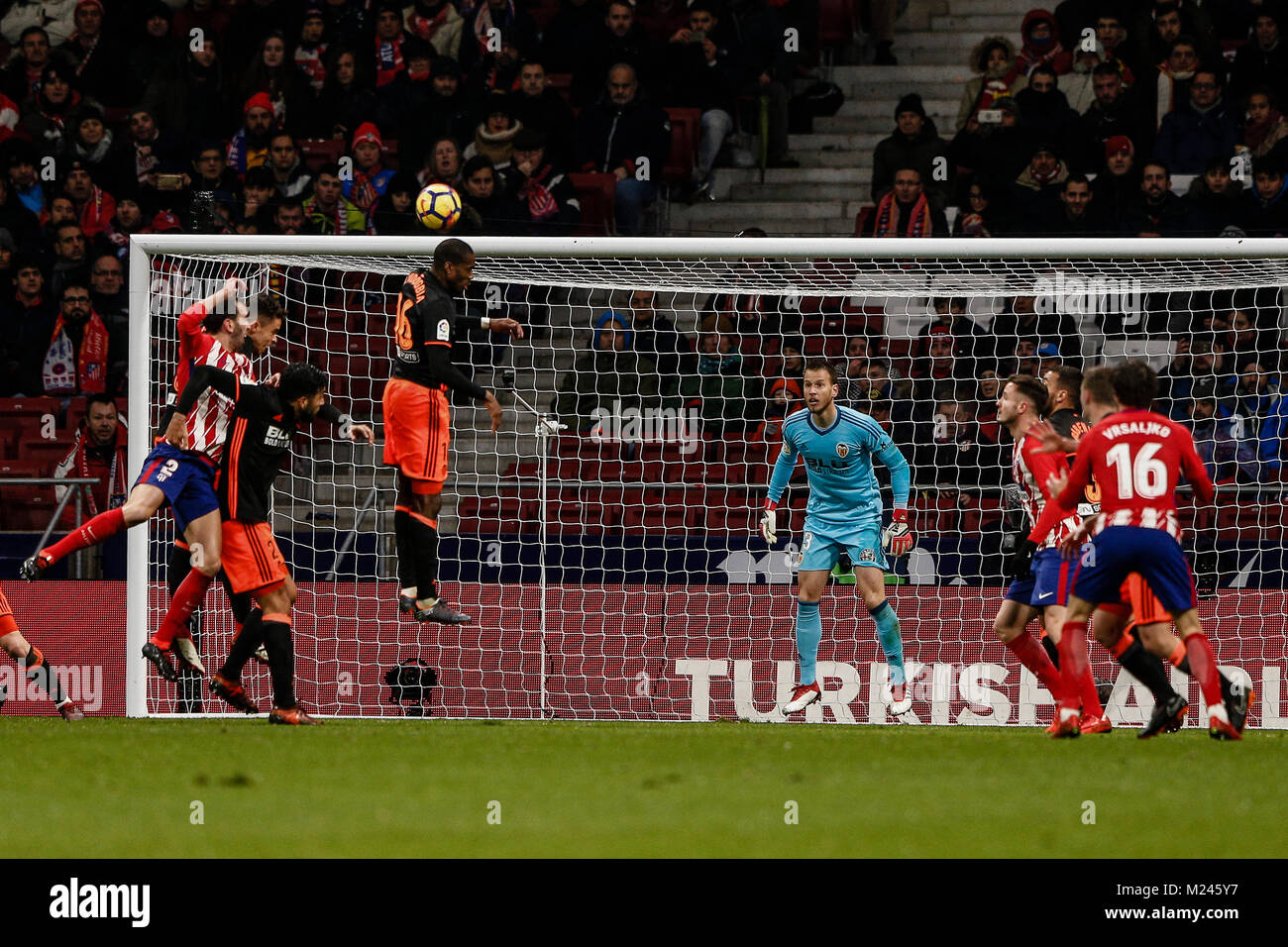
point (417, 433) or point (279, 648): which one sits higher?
point (417, 433)

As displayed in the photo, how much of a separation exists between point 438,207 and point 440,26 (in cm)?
721

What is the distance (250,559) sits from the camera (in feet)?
29.2

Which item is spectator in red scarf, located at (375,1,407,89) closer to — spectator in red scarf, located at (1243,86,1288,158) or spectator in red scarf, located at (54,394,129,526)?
spectator in red scarf, located at (54,394,129,526)

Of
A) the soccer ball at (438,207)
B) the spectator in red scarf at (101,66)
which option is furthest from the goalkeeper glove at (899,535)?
the spectator in red scarf at (101,66)

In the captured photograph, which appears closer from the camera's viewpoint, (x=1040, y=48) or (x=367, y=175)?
(x=367, y=175)

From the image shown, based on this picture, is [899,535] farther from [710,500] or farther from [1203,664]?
[1203,664]

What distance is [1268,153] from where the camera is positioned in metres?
14.0

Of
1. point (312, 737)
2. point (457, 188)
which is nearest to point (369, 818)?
point (312, 737)

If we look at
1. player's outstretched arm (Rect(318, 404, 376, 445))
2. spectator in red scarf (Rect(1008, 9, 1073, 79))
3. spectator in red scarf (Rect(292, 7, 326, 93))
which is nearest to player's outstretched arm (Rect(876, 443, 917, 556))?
player's outstretched arm (Rect(318, 404, 376, 445))

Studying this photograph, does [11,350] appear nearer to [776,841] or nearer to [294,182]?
[294,182]

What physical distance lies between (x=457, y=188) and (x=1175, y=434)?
827 centimetres

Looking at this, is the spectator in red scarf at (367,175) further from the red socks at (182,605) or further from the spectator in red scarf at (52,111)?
the red socks at (182,605)

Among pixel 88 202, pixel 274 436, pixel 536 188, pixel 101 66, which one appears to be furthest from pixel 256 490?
pixel 101 66

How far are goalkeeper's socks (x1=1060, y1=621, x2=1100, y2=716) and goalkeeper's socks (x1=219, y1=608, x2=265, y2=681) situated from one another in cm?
386
